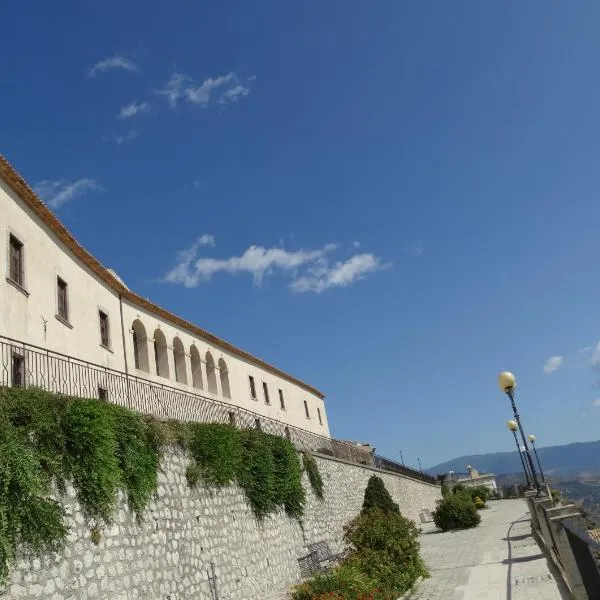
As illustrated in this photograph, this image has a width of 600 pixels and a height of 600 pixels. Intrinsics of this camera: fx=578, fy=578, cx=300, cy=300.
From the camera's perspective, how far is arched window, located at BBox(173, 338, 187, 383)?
2678cm

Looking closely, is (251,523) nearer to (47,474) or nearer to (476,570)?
(476,570)

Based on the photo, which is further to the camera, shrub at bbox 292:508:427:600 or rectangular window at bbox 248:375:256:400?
rectangular window at bbox 248:375:256:400

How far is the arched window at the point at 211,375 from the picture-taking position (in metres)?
29.2

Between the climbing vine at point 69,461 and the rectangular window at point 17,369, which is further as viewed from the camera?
the rectangular window at point 17,369

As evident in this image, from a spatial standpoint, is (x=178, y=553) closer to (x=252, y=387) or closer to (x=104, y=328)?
(x=104, y=328)

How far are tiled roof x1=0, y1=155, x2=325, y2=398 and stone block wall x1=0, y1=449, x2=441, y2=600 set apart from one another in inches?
333

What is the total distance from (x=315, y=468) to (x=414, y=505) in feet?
73.8

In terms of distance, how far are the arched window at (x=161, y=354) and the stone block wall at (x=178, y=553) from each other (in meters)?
9.25

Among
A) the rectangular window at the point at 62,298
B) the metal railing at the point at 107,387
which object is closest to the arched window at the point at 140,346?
the rectangular window at the point at 62,298

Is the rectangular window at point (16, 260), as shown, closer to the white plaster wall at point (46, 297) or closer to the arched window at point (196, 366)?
the white plaster wall at point (46, 297)

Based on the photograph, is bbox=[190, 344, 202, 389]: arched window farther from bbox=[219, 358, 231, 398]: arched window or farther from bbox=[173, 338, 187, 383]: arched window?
bbox=[219, 358, 231, 398]: arched window

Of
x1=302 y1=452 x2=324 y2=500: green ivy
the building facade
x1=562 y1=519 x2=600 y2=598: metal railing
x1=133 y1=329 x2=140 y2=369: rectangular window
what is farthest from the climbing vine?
x1=133 y1=329 x2=140 y2=369: rectangular window

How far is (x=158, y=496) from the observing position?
36.1 ft

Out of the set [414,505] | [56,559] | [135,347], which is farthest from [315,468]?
[414,505]
